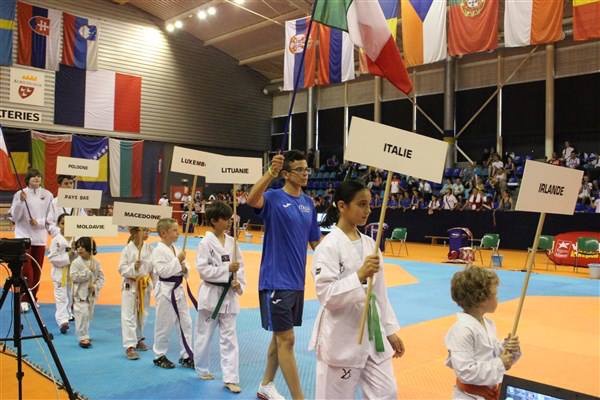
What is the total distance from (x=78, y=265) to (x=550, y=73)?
67.1 ft

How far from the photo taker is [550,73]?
2070 centimetres

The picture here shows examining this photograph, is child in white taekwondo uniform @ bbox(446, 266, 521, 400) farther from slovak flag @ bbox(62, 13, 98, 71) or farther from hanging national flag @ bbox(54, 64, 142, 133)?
hanging national flag @ bbox(54, 64, 142, 133)

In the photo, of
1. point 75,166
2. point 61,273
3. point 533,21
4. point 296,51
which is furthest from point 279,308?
point 296,51

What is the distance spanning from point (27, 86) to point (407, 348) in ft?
75.1

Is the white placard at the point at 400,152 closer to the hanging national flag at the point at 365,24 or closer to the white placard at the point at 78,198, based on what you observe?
the hanging national flag at the point at 365,24

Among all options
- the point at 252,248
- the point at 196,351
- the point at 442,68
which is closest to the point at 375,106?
the point at 442,68

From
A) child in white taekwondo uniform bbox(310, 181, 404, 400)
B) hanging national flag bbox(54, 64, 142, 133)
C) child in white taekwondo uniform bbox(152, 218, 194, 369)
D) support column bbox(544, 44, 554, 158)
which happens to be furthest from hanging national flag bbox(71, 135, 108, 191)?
child in white taekwondo uniform bbox(310, 181, 404, 400)

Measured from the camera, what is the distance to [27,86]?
22.9 meters

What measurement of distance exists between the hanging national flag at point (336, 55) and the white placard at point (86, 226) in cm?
1215

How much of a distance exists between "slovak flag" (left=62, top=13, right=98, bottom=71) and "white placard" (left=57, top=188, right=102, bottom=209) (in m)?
19.2

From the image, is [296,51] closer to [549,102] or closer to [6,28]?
[549,102]

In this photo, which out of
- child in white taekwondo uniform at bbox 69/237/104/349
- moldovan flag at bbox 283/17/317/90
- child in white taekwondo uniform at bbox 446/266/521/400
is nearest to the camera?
child in white taekwondo uniform at bbox 446/266/521/400

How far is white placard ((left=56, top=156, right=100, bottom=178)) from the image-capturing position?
6656mm

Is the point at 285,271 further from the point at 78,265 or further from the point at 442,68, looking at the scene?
the point at 442,68
